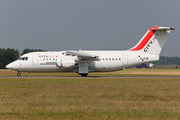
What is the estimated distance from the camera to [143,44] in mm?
41750

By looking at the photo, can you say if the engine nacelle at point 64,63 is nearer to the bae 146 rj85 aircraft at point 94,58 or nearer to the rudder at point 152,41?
the bae 146 rj85 aircraft at point 94,58

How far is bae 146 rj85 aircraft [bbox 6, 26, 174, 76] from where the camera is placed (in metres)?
39.6

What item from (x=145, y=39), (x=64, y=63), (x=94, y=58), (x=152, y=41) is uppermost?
(x=145, y=39)

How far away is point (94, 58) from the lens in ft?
129

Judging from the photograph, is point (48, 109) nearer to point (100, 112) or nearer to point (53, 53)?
point (100, 112)

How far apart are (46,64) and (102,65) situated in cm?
864

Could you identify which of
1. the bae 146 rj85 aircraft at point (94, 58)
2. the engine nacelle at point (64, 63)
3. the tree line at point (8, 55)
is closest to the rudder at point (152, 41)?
the bae 146 rj85 aircraft at point (94, 58)

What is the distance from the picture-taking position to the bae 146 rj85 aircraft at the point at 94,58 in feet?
130

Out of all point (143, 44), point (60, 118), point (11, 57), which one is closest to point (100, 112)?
point (60, 118)

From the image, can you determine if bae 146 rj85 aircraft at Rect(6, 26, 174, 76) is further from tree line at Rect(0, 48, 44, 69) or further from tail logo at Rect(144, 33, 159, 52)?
tree line at Rect(0, 48, 44, 69)

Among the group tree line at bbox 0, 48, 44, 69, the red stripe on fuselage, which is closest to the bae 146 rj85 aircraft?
the red stripe on fuselage

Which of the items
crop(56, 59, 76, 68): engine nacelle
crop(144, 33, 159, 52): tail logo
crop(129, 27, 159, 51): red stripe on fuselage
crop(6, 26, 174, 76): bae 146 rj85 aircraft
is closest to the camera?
crop(56, 59, 76, 68): engine nacelle

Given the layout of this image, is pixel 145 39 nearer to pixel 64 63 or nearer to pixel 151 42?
pixel 151 42

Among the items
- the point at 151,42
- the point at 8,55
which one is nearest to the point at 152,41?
the point at 151,42
